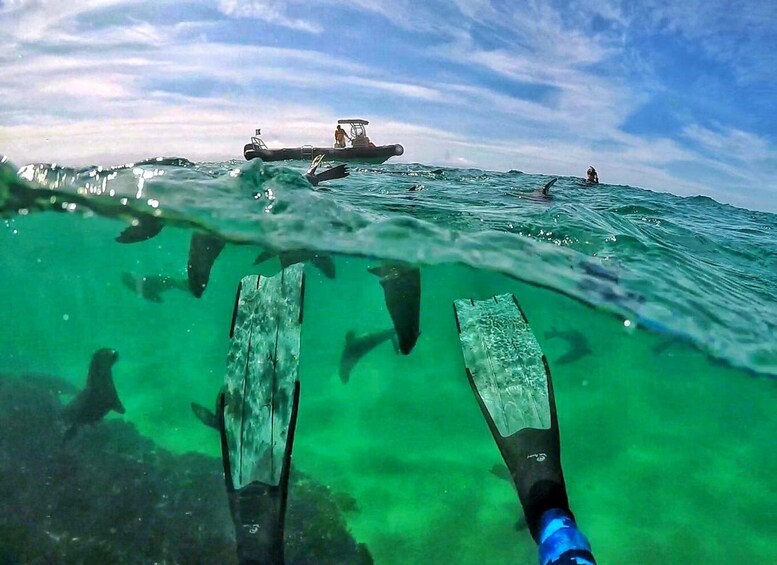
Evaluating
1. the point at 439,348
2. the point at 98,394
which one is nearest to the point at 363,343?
the point at 439,348

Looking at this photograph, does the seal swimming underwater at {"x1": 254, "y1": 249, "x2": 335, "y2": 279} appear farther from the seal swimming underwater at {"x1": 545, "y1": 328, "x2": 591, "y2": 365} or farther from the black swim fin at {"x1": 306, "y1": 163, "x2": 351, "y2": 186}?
the seal swimming underwater at {"x1": 545, "y1": 328, "x2": 591, "y2": 365}

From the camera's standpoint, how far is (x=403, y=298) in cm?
902

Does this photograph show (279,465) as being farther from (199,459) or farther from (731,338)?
A: (731,338)

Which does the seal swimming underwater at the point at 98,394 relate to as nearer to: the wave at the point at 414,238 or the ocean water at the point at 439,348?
the ocean water at the point at 439,348

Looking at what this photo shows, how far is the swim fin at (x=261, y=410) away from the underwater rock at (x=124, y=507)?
3.12 ft

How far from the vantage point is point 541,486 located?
18.1 ft

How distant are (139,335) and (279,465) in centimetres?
812

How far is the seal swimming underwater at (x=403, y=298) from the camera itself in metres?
8.56

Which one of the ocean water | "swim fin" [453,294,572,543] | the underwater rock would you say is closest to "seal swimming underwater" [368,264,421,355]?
the ocean water

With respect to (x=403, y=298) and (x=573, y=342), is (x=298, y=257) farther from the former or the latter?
(x=573, y=342)

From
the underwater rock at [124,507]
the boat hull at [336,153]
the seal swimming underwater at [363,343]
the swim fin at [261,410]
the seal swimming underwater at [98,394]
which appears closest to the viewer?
the swim fin at [261,410]

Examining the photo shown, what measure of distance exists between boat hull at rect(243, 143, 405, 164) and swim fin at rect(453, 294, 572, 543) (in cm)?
2086

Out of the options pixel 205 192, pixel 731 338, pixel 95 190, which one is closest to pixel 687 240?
pixel 731 338

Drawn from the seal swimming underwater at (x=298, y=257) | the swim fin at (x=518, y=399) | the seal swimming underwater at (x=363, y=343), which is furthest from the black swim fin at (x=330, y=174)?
the swim fin at (x=518, y=399)
